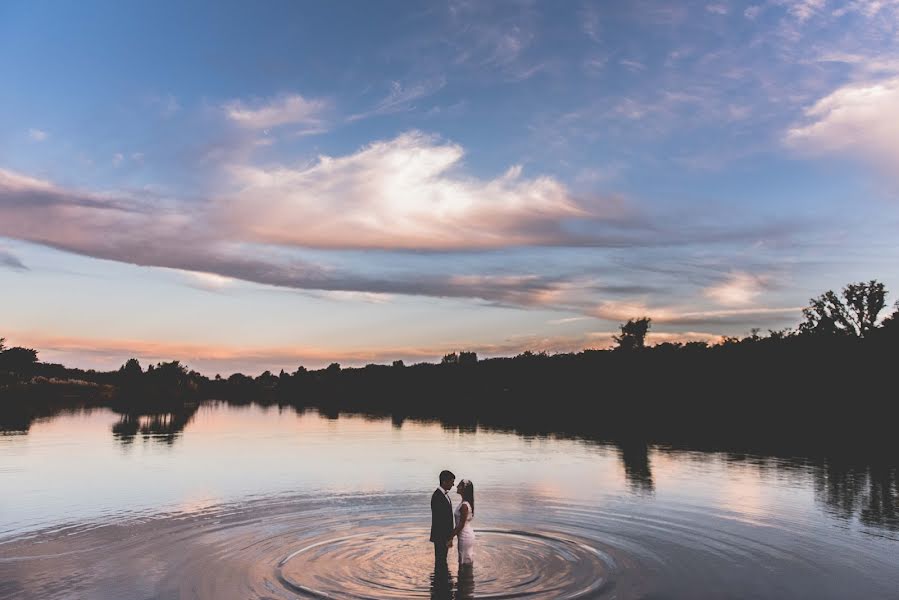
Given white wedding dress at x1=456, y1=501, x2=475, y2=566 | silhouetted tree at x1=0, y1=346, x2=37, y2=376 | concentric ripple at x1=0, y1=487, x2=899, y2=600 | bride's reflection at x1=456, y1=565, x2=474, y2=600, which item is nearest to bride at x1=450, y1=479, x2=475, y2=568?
white wedding dress at x1=456, y1=501, x2=475, y2=566

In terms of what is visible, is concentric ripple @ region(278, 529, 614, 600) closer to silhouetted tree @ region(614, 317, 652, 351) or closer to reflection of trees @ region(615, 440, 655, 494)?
reflection of trees @ region(615, 440, 655, 494)

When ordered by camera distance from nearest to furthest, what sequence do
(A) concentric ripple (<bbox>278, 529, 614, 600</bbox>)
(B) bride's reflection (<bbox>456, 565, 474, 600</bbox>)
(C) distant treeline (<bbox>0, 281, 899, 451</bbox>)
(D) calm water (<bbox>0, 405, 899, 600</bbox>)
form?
(B) bride's reflection (<bbox>456, 565, 474, 600</bbox>), (A) concentric ripple (<bbox>278, 529, 614, 600</bbox>), (D) calm water (<bbox>0, 405, 899, 600</bbox>), (C) distant treeline (<bbox>0, 281, 899, 451</bbox>)

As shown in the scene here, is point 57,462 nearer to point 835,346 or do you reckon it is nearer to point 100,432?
point 100,432

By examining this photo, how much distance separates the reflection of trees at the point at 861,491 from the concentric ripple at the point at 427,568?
12499 millimetres

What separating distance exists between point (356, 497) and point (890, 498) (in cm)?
2298

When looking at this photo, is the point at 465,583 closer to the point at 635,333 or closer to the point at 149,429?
the point at 149,429

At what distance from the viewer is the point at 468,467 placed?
1610 inches

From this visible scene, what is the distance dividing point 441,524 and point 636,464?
89.5 feet

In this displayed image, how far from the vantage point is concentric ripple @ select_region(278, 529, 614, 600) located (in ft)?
52.7

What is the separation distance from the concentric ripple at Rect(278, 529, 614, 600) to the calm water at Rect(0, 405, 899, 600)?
0.08 metres

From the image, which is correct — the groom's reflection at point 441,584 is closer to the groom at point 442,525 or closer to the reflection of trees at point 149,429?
the groom at point 442,525

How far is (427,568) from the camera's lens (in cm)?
1809

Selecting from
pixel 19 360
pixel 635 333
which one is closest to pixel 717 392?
pixel 635 333

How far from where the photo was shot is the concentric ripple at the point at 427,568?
16.1 metres
